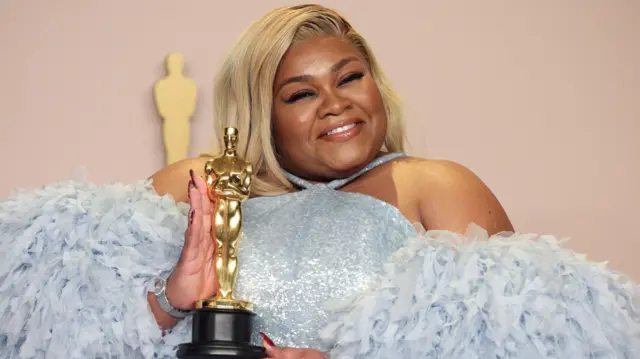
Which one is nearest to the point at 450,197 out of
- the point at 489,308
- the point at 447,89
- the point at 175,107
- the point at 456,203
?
the point at 456,203

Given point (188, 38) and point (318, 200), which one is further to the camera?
point (188, 38)

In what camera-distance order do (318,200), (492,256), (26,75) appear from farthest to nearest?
(26,75)
(318,200)
(492,256)

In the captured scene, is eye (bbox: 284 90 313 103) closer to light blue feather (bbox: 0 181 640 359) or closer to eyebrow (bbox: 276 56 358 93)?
eyebrow (bbox: 276 56 358 93)

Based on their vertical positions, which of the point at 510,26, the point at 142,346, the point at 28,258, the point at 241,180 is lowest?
the point at 142,346

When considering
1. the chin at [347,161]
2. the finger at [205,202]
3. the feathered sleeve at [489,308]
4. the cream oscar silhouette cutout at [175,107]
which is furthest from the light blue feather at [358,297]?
the cream oscar silhouette cutout at [175,107]

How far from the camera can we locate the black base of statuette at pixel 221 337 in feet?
4.53

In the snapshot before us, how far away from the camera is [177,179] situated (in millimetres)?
1721

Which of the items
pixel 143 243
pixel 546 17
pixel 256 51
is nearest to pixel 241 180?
pixel 143 243

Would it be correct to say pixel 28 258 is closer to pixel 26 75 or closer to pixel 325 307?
pixel 325 307

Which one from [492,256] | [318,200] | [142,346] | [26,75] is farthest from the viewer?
[26,75]

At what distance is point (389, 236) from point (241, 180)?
23 cm

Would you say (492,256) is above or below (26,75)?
below

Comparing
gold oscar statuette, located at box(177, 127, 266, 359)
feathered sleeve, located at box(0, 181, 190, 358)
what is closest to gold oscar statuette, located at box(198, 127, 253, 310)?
gold oscar statuette, located at box(177, 127, 266, 359)

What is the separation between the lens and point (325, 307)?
4.76ft
